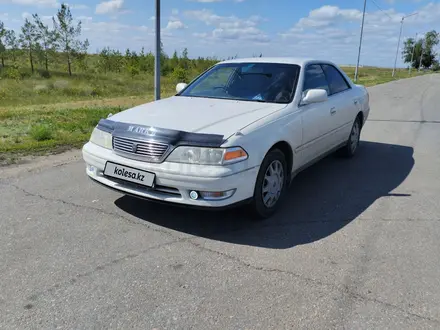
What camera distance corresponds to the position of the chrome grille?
3387 millimetres

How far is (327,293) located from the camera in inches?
105

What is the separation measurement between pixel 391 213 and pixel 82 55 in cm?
3846

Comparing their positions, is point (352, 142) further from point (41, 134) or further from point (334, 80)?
point (41, 134)

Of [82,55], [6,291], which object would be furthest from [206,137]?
[82,55]

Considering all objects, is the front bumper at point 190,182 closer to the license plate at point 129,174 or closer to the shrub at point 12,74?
the license plate at point 129,174

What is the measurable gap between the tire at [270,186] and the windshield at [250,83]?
79 centimetres

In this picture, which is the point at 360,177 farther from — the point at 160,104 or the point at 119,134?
the point at 119,134

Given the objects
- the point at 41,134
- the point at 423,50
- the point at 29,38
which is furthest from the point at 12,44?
the point at 423,50

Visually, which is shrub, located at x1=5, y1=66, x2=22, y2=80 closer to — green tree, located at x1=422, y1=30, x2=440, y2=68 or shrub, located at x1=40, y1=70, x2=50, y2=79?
shrub, located at x1=40, y1=70, x2=50, y2=79

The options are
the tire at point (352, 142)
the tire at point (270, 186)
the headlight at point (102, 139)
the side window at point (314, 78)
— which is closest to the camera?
the tire at point (270, 186)

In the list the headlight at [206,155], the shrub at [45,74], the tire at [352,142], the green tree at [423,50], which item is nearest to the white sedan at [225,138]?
the headlight at [206,155]

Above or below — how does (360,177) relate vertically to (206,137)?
below

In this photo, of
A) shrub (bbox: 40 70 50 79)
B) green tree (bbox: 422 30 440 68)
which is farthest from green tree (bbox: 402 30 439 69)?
shrub (bbox: 40 70 50 79)

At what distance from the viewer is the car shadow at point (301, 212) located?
3.58 metres
